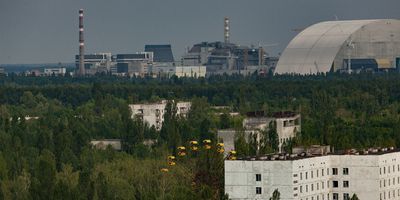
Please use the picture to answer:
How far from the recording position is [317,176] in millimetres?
57094

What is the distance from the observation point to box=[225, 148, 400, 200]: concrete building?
182 ft

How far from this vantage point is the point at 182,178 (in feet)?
208

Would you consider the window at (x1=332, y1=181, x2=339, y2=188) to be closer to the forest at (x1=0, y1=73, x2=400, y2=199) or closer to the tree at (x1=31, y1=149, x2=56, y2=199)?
the forest at (x1=0, y1=73, x2=400, y2=199)

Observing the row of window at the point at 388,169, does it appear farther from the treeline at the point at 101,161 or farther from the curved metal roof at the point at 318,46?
the curved metal roof at the point at 318,46

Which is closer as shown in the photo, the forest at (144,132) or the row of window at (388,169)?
the row of window at (388,169)

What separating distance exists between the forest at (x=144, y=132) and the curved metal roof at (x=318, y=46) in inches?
1143

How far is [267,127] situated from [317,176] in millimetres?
23449

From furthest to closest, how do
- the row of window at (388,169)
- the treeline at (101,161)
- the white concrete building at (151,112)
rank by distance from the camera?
the white concrete building at (151,112)
the treeline at (101,161)
the row of window at (388,169)

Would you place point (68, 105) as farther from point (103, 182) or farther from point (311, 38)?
point (103, 182)

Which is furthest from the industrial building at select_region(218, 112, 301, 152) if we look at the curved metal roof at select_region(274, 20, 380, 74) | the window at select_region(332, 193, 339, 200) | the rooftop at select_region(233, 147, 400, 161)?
the curved metal roof at select_region(274, 20, 380, 74)

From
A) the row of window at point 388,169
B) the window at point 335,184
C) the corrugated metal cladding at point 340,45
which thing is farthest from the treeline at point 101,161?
the corrugated metal cladding at point 340,45

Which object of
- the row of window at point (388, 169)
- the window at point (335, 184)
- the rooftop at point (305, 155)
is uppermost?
the rooftop at point (305, 155)

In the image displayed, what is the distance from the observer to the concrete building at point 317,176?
55.5 metres

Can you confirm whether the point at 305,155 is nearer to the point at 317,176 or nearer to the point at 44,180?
the point at 317,176
